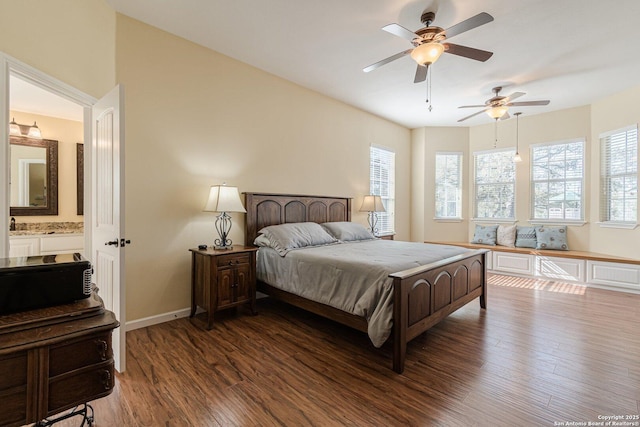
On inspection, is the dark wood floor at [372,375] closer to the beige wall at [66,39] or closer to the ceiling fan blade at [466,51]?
the beige wall at [66,39]

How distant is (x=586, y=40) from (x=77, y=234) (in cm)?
673

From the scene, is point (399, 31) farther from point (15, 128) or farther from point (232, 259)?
point (15, 128)

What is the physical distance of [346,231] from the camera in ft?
14.4

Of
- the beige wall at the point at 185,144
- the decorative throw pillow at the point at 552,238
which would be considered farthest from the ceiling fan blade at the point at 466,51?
the decorative throw pillow at the point at 552,238

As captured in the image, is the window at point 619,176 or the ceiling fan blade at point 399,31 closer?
the ceiling fan blade at point 399,31

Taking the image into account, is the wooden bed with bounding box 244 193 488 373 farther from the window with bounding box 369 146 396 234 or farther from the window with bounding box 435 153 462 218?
the window with bounding box 435 153 462 218

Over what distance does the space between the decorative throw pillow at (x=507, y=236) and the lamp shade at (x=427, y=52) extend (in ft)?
15.4

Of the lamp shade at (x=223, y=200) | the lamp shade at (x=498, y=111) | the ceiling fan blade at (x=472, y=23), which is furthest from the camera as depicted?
the lamp shade at (x=498, y=111)

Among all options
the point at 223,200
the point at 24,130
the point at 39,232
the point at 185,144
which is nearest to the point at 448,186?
the point at 223,200

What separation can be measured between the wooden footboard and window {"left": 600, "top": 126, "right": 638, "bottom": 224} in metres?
3.02

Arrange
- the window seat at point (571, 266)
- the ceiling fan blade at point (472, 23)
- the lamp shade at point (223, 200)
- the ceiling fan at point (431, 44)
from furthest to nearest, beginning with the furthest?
the window seat at point (571, 266), the lamp shade at point (223, 200), the ceiling fan at point (431, 44), the ceiling fan blade at point (472, 23)

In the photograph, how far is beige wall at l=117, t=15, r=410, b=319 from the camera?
2.98 metres

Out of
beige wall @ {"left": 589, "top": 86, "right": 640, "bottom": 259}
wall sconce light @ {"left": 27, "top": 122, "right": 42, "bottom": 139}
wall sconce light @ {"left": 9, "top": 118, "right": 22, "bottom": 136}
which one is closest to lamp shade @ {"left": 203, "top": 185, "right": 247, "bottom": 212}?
wall sconce light @ {"left": 27, "top": 122, "right": 42, "bottom": 139}

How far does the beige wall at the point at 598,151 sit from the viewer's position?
14.7 feet
